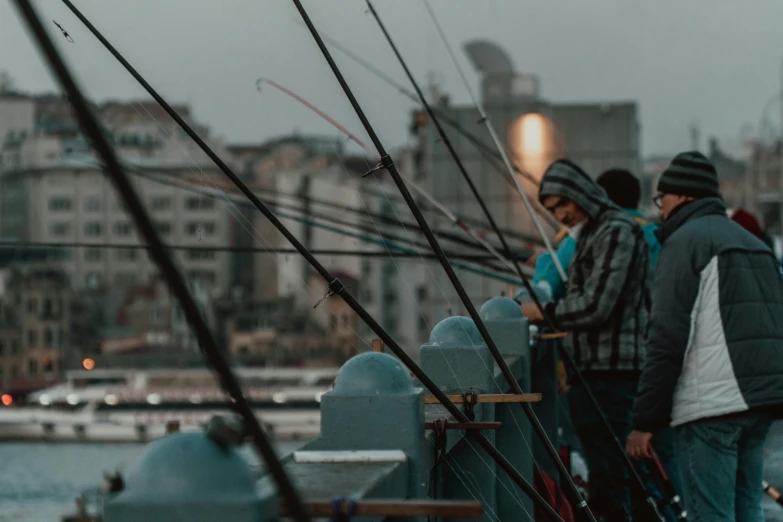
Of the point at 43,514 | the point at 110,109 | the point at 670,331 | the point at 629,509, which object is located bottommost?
the point at 43,514

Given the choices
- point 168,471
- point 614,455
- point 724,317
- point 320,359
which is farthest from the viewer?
point 320,359

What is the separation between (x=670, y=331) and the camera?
12.5ft

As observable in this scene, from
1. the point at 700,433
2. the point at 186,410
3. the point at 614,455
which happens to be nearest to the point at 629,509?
the point at 614,455

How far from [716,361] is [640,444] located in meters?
0.35

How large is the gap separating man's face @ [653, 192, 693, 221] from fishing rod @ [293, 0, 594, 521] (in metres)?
0.66

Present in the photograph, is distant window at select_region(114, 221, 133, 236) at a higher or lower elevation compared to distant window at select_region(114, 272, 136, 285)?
higher

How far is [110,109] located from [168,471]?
542 centimetres

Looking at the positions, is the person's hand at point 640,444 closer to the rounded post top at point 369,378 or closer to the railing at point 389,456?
the railing at point 389,456

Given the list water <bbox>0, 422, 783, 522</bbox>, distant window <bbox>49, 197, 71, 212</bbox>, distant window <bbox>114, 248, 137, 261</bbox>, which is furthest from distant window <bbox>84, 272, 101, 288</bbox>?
water <bbox>0, 422, 783, 522</bbox>

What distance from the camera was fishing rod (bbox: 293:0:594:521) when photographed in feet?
11.6

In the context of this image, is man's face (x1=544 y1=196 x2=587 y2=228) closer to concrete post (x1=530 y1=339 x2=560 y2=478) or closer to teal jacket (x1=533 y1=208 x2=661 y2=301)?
concrete post (x1=530 y1=339 x2=560 y2=478)

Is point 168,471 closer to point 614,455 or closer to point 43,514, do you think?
point 614,455

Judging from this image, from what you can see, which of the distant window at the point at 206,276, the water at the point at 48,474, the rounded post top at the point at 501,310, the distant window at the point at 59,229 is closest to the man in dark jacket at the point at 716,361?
the rounded post top at the point at 501,310

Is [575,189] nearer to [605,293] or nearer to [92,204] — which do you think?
[605,293]
